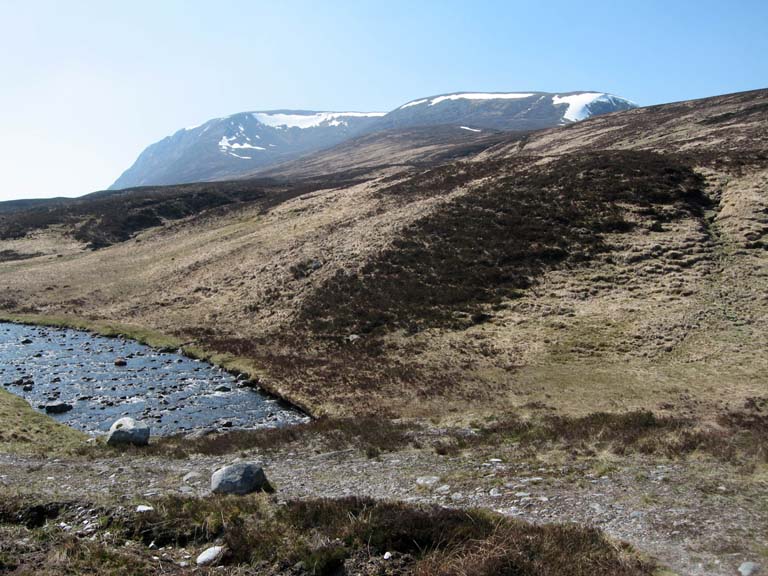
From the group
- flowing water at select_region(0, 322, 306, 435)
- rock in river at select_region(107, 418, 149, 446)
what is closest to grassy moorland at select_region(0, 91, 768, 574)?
rock in river at select_region(107, 418, 149, 446)

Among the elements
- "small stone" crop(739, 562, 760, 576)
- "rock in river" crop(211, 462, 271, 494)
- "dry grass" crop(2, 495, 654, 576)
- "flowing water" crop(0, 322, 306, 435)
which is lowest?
"flowing water" crop(0, 322, 306, 435)

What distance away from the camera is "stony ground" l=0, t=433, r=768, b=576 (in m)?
10.9

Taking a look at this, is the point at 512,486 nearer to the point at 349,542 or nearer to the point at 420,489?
the point at 420,489

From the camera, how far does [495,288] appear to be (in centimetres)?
4253

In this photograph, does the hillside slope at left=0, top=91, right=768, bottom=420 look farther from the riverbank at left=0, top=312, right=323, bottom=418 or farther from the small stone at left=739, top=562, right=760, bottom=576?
the small stone at left=739, top=562, right=760, bottom=576

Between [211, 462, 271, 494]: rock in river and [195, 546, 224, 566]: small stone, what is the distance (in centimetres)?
367

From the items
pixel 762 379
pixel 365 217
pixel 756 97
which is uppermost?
pixel 756 97

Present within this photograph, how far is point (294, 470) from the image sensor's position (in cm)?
1753

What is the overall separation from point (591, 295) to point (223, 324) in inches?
1239

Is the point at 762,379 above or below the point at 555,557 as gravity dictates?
below

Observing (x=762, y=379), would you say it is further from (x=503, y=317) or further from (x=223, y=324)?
(x=223, y=324)

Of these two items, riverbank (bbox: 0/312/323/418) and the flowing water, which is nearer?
the flowing water

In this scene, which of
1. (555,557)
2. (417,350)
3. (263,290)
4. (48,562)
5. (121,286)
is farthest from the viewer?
(121,286)

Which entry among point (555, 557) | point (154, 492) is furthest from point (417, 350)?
point (555, 557)
